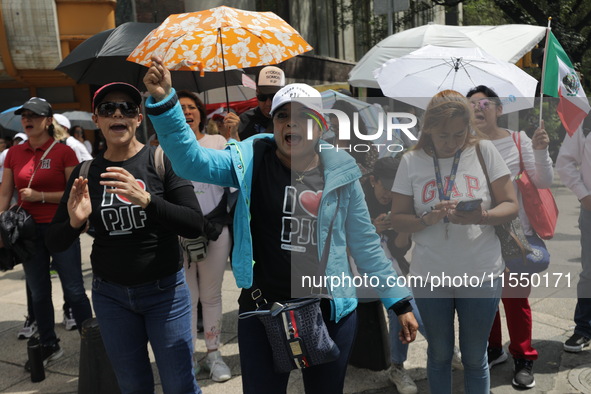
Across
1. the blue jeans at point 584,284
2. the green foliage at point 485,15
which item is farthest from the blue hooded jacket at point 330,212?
the green foliage at point 485,15

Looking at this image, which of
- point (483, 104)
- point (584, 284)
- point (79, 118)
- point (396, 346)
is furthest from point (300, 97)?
point (79, 118)

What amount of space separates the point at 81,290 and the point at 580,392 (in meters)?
3.70

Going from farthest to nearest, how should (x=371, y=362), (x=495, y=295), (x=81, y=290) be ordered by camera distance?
1. (x=81, y=290)
2. (x=371, y=362)
3. (x=495, y=295)

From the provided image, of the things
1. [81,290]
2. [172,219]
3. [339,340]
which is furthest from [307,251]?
[81,290]

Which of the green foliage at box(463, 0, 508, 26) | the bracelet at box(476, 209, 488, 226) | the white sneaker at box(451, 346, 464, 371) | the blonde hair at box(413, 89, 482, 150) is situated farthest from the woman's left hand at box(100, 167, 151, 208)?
the green foliage at box(463, 0, 508, 26)

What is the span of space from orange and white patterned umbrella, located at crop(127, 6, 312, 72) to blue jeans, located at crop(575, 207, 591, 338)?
101 inches

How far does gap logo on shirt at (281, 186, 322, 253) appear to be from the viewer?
106 inches

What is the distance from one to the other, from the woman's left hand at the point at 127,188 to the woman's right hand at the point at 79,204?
0.21 meters

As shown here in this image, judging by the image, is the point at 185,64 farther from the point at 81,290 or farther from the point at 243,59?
the point at 81,290

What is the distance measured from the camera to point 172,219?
2.95 meters

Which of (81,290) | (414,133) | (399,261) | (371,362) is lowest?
(371,362)

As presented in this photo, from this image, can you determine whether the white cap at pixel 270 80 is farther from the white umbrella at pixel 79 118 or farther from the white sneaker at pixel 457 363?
the white umbrella at pixel 79 118

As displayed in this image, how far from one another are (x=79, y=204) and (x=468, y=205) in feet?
6.36

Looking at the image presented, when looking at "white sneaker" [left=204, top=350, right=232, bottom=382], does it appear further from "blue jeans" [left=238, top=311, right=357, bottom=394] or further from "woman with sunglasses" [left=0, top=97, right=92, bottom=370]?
"blue jeans" [left=238, top=311, right=357, bottom=394]
